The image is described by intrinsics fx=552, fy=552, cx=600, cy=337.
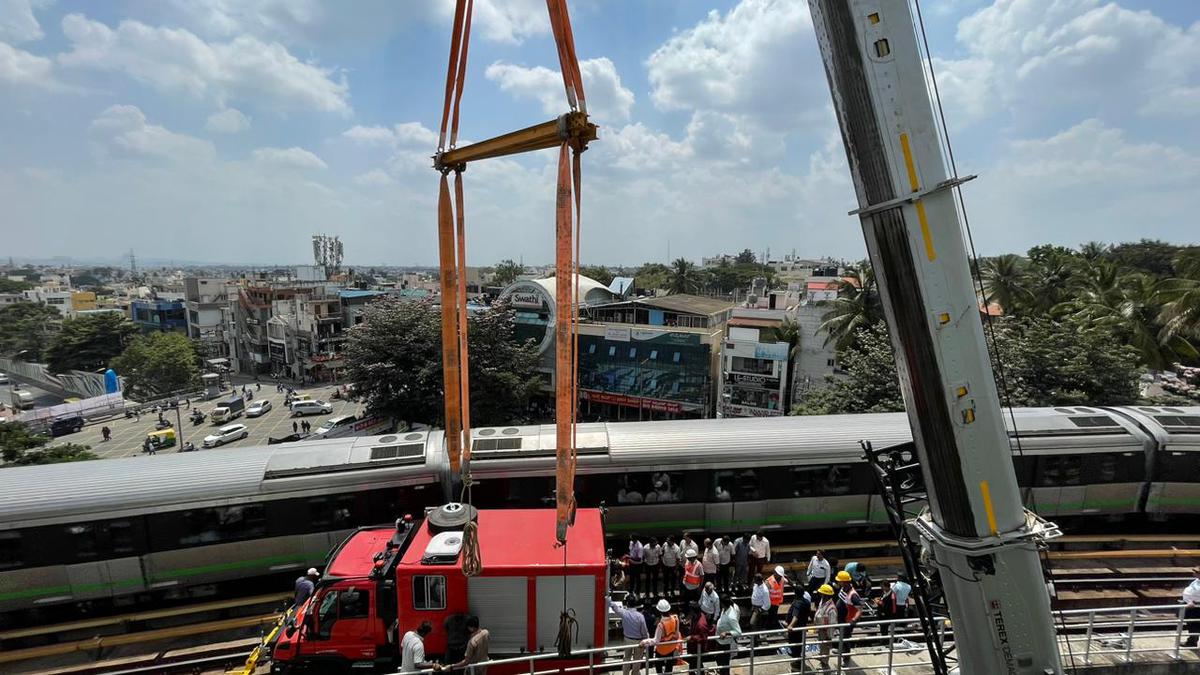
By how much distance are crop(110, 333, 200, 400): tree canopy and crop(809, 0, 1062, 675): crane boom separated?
6907cm

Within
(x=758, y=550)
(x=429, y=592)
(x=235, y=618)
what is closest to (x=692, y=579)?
(x=758, y=550)

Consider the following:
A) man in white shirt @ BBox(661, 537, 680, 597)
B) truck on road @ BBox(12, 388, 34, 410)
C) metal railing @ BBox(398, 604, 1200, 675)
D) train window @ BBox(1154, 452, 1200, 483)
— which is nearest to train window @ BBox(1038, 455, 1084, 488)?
train window @ BBox(1154, 452, 1200, 483)

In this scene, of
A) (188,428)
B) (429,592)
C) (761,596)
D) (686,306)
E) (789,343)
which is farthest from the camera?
(188,428)

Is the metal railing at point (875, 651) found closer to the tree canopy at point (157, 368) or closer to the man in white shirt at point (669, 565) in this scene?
the man in white shirt at point (669, 565)

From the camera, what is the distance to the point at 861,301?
31328mm

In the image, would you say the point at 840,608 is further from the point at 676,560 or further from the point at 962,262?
the point at 962,262

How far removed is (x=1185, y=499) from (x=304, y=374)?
2824 inches

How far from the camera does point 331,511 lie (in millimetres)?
12602

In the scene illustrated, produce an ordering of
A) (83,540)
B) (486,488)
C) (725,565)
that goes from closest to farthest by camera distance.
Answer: (83,540) → (725,565) → (486,488)

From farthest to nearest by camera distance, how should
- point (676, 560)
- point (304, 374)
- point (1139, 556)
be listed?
point (304, 374)
point (1139, 556)
point (676, 560)

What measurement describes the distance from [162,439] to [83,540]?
41116 millimetres

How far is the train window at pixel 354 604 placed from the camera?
8.67m

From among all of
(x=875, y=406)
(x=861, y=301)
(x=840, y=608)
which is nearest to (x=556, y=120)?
(x=840, y=608)

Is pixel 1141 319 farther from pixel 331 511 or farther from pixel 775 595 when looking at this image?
pixel 331 511
